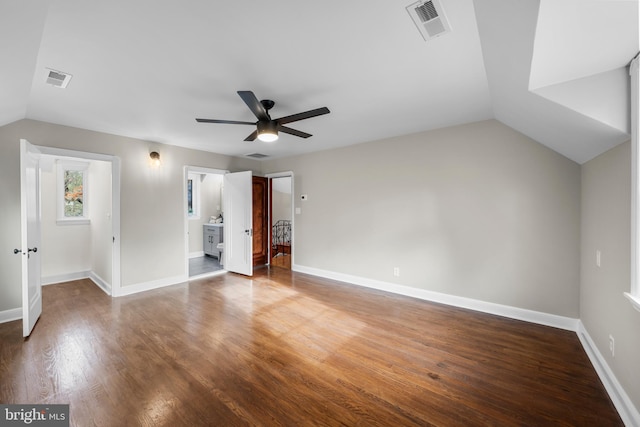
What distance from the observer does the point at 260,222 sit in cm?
597

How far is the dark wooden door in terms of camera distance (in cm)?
585

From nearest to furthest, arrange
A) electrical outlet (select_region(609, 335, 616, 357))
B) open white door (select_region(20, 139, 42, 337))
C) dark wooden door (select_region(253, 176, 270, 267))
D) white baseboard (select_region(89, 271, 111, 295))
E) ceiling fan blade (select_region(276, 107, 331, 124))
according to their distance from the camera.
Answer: electrical outlet (select_region(609, 335, 616, 357)) < ceiling fan blade (select_region(276, 107, 331, 124)) < open white door (select_region(20, 139, 42, 337)) < white baseboard (select_region(89, 271, 111, 295)) < dark wooden door (select_region(253, 176, 270, 267))

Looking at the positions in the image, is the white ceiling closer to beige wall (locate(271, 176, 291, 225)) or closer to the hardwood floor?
the hardwood floor

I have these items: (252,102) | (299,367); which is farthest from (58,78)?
(299,367)

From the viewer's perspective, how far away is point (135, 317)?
3236 millimetres

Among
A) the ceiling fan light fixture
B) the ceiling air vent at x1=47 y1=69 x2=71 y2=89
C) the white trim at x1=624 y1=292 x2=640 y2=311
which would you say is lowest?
the white trim at x1=624 y1=292 x2=640 y2=311

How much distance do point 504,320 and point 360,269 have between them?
2160mm

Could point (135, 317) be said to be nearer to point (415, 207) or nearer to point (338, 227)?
point (338, 227)

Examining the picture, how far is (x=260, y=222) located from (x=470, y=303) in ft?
14.5

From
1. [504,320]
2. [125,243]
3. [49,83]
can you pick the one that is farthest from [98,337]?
[504,320]

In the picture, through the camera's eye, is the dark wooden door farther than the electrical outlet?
Yes

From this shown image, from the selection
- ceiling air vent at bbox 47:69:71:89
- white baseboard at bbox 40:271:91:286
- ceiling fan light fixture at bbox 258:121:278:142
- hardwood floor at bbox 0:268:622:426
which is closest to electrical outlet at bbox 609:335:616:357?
hardwood floor at bbox 0:268:622:426

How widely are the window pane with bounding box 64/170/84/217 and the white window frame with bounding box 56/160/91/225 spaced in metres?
0.05

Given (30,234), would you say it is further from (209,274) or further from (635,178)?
(635,178)
